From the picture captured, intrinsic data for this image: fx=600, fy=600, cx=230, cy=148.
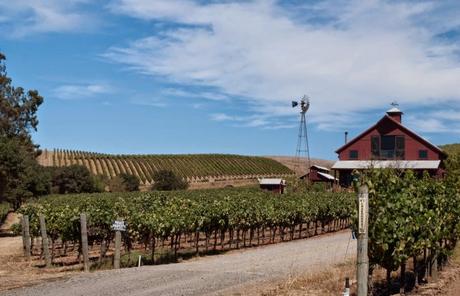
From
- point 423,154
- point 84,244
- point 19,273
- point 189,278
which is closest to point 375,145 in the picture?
point 423,154

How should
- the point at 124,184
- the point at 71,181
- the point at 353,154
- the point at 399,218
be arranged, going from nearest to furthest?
the point at 399,218, the point at 353,154, the point at 71,181, the point at 124,184

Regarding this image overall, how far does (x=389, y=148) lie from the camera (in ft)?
185

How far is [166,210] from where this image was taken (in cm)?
2081

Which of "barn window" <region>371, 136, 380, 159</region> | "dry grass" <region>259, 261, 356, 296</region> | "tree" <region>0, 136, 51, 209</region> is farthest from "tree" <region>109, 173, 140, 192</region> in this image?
"dry grass" <region>259, 261, 356, 296</region>

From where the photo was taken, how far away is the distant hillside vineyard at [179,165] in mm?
96312

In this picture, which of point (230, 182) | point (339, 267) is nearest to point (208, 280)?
point (339, 267)

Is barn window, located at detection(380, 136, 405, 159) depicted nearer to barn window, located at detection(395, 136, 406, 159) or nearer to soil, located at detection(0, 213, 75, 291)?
barn window, located at detection(395, 136, 406, 159)

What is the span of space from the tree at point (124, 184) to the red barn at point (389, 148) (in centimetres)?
2975

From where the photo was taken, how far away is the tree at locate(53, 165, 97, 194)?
2741 inches

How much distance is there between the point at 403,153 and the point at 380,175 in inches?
1836

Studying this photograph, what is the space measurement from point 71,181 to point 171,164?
3460 centimetres

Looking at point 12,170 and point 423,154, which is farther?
point 423,154

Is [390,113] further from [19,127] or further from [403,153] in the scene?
[19,127]

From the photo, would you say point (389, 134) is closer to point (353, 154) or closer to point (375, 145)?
point (375, 145)
